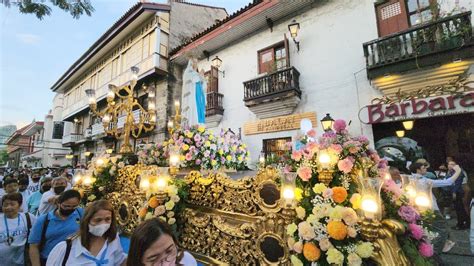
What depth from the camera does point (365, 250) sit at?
5.35ft

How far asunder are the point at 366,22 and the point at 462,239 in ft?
20.8

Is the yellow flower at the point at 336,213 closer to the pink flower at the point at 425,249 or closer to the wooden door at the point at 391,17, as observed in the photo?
the pink flower at the point at 425,249

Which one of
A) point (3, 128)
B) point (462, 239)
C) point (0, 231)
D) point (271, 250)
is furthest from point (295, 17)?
point (3, 128)

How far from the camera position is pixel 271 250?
2168mm

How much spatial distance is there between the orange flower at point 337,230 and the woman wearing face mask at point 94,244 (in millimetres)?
1866

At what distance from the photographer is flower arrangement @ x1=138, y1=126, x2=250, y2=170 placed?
4.36 meters

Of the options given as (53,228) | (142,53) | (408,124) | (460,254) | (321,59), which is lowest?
(460,254)

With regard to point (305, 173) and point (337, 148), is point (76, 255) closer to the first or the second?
point (305, 173)

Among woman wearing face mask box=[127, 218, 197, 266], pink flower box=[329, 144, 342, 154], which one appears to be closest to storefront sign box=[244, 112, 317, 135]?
pink flower box=[329, 144, 342, 154]

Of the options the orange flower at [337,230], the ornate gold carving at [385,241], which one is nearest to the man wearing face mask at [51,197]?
the orange flower at [337,230]

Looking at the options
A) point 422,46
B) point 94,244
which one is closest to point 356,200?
point 94,244

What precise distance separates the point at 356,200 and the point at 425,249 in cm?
65

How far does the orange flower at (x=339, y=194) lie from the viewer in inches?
74.8

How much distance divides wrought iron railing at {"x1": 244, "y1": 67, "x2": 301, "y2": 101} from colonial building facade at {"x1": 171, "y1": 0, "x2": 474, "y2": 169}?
0.04m
